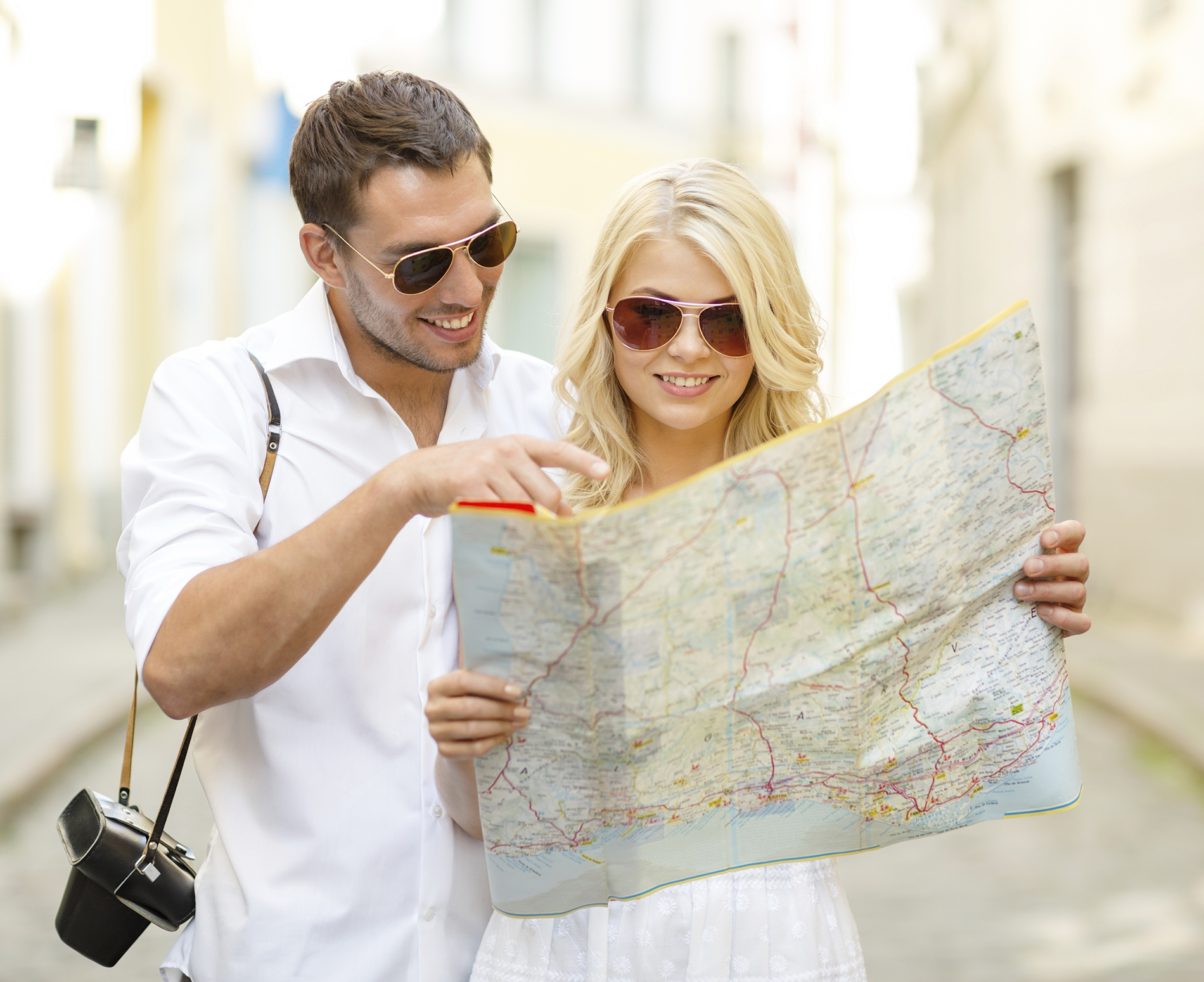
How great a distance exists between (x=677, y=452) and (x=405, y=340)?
Answer: 1.61 feet

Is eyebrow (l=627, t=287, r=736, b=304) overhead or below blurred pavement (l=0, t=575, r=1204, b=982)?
overhead

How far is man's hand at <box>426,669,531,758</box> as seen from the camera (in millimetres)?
1531

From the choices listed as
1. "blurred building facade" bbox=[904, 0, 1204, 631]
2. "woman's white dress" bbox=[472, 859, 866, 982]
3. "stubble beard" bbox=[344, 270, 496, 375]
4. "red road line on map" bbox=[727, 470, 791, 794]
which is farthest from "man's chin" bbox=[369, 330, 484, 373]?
"blurred building facade" bbox=[904, 0, 1204, 631]

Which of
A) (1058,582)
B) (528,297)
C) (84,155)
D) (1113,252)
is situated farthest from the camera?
(528,297)

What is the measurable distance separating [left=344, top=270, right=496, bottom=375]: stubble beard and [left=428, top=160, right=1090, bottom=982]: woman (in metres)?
0.18

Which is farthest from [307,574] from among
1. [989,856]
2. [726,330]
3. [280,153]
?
[280,153]

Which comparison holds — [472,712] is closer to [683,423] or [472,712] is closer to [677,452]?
[683,423]

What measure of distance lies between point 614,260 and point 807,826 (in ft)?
3.12

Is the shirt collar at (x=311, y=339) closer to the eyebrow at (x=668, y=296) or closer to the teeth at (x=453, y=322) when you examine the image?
the teeth at (x=453, y=322)

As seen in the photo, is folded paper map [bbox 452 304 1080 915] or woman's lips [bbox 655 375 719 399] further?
woman's lips [bbox 655 375 719 399]

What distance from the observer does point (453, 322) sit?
6.98ft

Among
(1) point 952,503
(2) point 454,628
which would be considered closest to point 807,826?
(1) point 952,503

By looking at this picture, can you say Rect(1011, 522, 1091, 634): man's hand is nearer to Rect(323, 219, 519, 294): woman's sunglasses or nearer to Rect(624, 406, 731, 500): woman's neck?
Rect(624, 406, 731, 500): woman's neck

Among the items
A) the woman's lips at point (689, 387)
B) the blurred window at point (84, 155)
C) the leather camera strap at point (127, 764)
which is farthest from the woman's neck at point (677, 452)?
the blurred window at point (84, 155)
